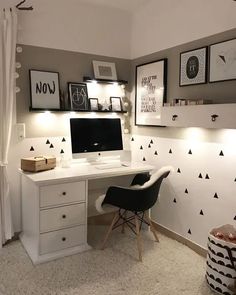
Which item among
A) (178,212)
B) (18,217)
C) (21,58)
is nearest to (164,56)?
(21,58)

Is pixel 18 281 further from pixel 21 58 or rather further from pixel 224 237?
pixel 21 58

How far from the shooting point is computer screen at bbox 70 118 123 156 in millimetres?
2768

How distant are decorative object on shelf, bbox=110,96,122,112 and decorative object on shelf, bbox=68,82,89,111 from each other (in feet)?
1.07

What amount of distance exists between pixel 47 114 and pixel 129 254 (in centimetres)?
156

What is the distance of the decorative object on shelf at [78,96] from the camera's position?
2.90 meters

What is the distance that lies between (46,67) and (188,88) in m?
1.39

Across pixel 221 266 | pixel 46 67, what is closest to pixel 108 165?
pixel 46 67

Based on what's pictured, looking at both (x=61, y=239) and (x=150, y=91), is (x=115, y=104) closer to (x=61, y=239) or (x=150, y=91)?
(x=150, y=91)

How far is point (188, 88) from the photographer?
8.38ft

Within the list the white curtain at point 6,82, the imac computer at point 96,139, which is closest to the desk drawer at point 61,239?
the white curtain at point 6,82

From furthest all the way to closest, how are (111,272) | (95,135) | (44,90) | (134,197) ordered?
(95,135) → (44,90) → (134,197) → (111,272)

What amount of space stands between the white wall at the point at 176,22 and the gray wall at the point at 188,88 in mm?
52

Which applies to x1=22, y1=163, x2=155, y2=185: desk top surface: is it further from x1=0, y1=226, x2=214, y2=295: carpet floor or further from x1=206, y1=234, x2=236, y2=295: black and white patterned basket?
x1=206, y1=234, x2=236, y2=295: black and white patterned basket

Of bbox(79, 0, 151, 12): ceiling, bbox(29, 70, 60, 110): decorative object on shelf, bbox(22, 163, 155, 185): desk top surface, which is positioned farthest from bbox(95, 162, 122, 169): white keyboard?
bbox(79, 0, 151, 12): ceiling
